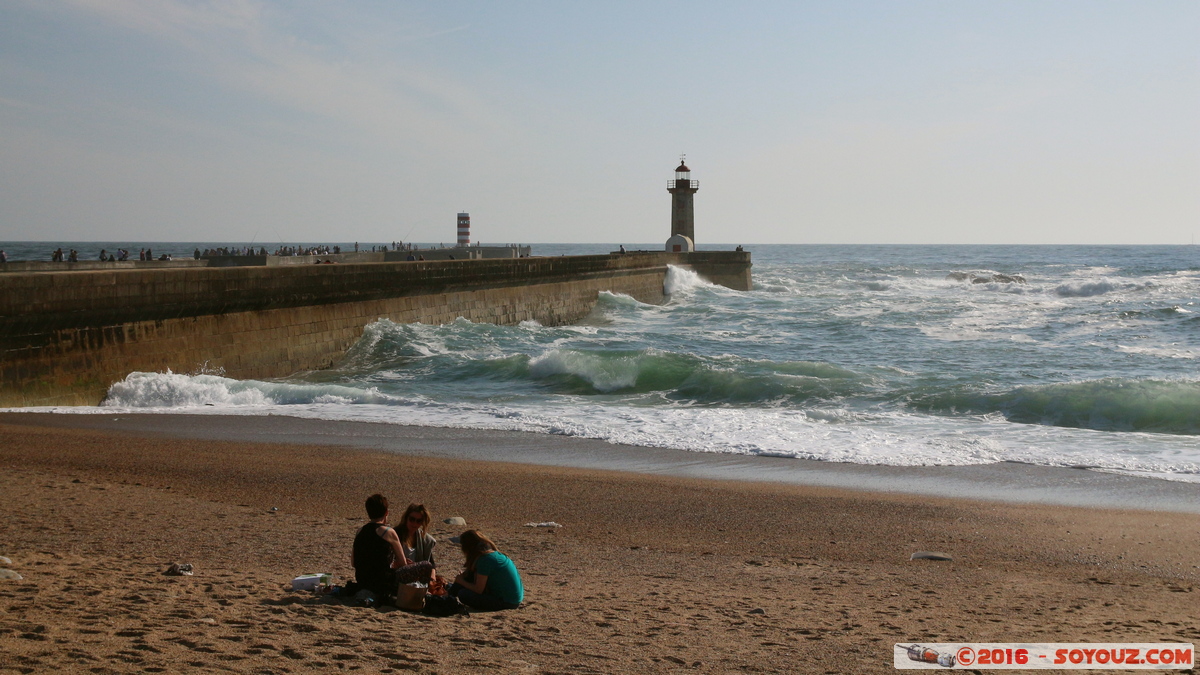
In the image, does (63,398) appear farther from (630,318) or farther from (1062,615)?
(630,318)

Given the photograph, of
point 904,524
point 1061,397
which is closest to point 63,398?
point 904,524

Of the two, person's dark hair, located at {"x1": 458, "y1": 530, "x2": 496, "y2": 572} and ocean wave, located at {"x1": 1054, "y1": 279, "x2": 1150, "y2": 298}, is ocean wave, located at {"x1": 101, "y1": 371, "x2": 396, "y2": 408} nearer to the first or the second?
person's dark hair, located at {"x1": 458, "y1": 530, "x2": 496, "y2": 572}

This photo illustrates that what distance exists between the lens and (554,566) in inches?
236

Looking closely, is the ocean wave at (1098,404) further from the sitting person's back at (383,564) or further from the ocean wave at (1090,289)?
the ocean wave at (1090,289)

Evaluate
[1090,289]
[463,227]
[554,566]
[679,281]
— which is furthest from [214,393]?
[1090,289]

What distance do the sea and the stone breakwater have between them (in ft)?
1.31

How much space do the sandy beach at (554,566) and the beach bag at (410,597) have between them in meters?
0.08

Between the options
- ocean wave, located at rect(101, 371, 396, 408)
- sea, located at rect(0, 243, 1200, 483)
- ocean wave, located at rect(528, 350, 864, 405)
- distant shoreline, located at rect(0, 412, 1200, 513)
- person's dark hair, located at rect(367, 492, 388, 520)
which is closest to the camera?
person's dark hair, located at rect(367, 492, 388, 520)

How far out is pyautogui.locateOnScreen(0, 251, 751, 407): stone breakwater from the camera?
12141 millimetres

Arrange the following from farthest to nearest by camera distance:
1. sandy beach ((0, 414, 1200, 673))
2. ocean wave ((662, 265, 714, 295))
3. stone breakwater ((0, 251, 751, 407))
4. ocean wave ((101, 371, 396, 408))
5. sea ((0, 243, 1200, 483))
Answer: ocean wave ((662, 265, 714, 295)), ocean wave ((101, 371, 396, 408)), stone breakwater ((0, 251, 751, 407)), sea ((0, 243, 1200, 483)), sandy beach ((0, 414, 1200, 673))

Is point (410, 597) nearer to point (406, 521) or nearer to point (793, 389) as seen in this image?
point (406, 521)

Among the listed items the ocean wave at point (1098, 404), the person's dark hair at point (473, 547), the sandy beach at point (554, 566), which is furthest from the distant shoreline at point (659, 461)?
the person's dark hair at point (473, 547)

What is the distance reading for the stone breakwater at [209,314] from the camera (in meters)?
12.1

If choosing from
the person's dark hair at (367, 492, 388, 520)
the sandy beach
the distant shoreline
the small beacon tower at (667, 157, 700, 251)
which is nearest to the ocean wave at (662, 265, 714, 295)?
the small beacon tower at (667, 157, 700, 251)
